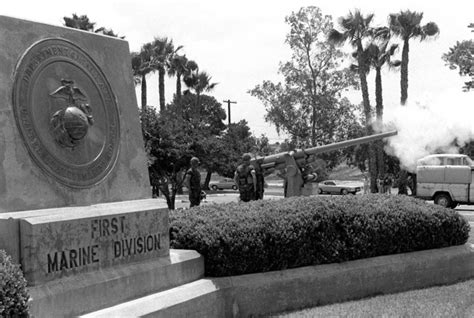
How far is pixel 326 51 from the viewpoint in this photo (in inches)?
1326

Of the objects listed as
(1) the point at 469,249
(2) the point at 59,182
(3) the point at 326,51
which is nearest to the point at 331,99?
(3) the point at 326,51

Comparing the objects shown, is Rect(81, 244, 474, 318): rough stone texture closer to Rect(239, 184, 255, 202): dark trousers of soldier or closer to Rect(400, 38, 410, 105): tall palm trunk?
Rect(239, 184, 255, 202): dark trousers of soldier

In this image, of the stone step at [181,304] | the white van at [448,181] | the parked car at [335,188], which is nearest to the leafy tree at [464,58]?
the white van at [448,181]

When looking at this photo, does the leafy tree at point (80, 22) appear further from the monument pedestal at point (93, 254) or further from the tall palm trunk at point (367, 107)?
the monument pedestal at point (93, 254)

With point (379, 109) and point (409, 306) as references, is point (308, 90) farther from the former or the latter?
point (409, 306)

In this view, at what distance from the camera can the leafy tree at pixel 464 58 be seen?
22.1m

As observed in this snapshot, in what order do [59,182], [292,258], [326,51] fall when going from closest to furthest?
[59,182] < [292,258] < [326,51]

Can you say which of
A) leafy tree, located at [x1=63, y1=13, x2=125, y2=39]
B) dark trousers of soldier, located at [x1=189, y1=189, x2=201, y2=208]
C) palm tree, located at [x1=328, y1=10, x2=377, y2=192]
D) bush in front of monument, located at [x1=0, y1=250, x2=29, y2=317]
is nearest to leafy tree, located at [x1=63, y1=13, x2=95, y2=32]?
leafy tree, located at [x1=63, y1=13, x2=125, y2=39]

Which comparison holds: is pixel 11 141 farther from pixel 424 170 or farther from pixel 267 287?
pixel 424 170

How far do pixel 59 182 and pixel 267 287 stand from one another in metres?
2.82

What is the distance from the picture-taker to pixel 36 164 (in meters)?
5.32

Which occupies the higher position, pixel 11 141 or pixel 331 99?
pixel 331 99

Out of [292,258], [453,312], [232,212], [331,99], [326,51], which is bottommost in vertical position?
→ [453,312]

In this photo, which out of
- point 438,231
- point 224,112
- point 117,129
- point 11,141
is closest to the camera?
point 11,141
